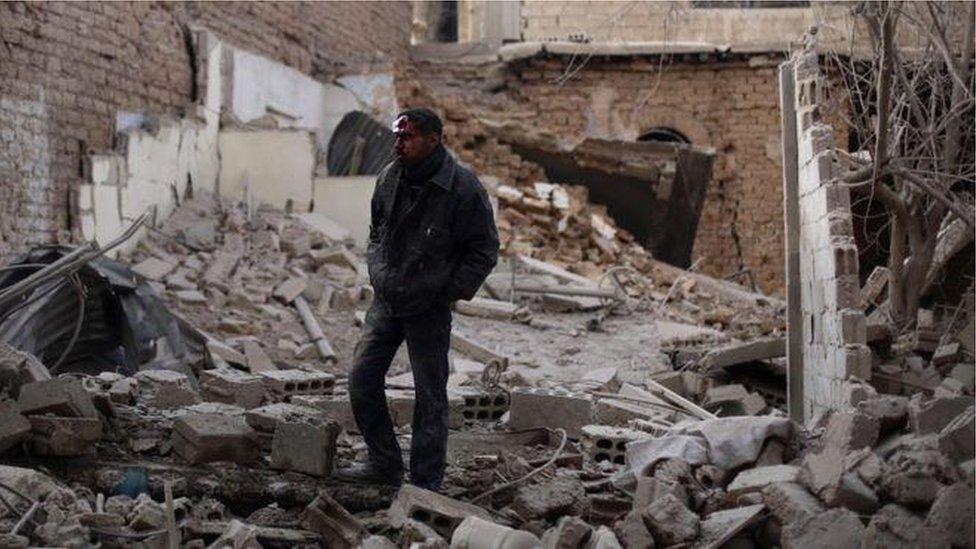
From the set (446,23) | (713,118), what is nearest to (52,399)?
(713,118)

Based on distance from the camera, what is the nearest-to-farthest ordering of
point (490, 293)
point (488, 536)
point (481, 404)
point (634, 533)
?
point (488, 536)
point (634, 533)
point (481, 404)
point (490, 293)

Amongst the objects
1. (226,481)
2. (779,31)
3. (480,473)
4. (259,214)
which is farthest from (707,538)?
(779,31)

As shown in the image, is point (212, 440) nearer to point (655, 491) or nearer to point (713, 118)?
point (655, 491)

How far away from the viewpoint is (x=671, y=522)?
189 inches

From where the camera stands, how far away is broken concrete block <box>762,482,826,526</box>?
4738 mm

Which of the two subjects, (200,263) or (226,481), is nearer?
(226,481)

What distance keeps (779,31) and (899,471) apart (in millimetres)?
18210

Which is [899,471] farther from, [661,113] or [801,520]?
[661,113]

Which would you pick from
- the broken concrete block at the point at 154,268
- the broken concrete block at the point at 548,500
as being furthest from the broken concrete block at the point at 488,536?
the broken concrete block at the point at 154,268

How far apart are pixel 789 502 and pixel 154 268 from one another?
26.4 ft

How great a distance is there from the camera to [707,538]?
486cm

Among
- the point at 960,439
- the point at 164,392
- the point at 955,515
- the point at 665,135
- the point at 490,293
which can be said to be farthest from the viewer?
the point at 665,135

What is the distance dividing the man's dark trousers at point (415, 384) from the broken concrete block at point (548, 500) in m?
0.39

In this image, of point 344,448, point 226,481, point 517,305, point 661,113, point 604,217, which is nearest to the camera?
point 226,481
